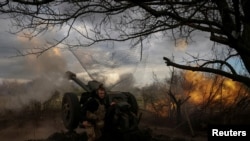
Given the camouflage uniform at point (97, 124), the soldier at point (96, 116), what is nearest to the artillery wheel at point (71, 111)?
the soldier at point (96, 116)

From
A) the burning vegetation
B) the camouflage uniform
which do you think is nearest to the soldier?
the camouflage uniform

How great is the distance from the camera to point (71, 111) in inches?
478

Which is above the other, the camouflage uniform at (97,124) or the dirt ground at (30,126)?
the camouflage uniform at (97,124)

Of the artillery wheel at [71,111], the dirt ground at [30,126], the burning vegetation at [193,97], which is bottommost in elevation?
the dirt ground at [30,126]

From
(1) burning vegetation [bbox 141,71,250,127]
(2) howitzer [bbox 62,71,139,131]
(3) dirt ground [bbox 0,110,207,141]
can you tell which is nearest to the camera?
(2) howitzer [bbox 62,71,139,131]

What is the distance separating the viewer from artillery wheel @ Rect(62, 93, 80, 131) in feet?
39.4

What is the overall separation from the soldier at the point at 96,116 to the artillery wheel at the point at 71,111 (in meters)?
0.76

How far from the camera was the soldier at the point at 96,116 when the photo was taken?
1095 centimetres

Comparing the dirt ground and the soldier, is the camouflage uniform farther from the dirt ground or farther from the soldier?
the dirt ground

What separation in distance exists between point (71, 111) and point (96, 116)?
1385 mm

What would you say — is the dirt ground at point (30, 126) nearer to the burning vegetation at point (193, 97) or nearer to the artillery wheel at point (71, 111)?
the burning vegetation at point (193, 97)

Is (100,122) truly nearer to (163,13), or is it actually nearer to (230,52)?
(230,52)

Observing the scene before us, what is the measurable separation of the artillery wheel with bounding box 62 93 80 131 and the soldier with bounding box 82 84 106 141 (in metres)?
0.76

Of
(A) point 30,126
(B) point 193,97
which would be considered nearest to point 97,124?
(B) point 193,97
